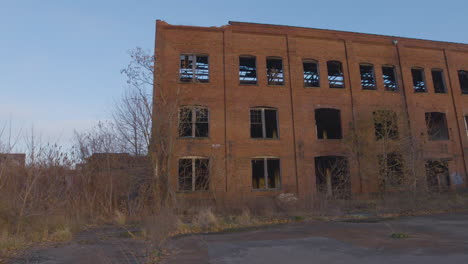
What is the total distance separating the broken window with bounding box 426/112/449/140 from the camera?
773 inches

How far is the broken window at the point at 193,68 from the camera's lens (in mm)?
16859

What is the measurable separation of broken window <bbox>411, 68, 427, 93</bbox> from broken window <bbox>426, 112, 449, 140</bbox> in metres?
1.88

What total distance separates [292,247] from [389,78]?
59.8ft

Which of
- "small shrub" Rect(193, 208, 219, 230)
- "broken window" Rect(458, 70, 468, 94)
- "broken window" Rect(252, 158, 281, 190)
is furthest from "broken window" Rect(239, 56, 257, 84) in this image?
"broken window" Rect(458, 70, 468, 94)

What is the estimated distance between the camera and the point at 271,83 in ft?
59.4

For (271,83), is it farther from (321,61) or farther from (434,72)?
(434,72)

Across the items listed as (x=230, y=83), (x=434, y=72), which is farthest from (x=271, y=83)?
(x=434, y=72)

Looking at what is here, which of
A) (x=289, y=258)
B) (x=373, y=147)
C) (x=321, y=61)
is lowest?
(x=289, y=258)

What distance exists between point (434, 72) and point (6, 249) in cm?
2526

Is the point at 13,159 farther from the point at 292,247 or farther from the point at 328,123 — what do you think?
the point at 328,123

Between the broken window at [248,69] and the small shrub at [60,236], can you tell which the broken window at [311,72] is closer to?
the broken window at [248,69]

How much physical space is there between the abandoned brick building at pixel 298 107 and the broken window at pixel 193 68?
0.20ft

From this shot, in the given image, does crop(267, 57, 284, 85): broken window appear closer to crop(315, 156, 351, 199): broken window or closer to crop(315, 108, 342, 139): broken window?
crop(315, 108, 342, 139): broken window

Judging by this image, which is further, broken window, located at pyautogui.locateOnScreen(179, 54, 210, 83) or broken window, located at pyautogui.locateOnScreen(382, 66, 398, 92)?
broken window, located at pyautogui.locateOnScreen(382, 66, 398, 92)
